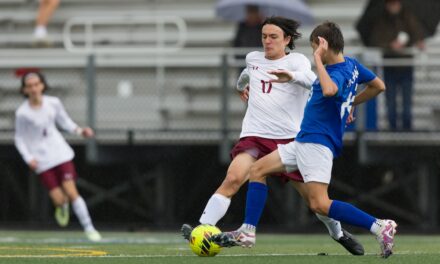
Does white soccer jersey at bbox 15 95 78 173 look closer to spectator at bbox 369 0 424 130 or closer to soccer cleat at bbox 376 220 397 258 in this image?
spectator at bbox 369 0 424 130

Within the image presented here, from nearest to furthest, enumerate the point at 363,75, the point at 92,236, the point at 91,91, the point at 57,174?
the point at 363,75 → the point at 92,236 → the point at 57,174 → the point at 91,91

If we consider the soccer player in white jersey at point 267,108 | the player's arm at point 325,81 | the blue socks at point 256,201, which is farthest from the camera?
the soccer player in white jersey at point 267,108

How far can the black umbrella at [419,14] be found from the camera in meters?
18.0

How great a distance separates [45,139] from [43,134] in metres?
0.08

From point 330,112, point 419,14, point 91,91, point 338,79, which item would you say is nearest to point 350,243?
point 330,112

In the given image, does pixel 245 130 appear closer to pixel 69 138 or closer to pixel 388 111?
pixel 388 111

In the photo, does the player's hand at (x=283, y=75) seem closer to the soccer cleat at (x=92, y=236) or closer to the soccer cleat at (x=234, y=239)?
the soccer cleat at (x=234, y=239)

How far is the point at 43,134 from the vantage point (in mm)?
17172

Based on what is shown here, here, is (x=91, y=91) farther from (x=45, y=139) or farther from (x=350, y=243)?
(x=350, y=243)

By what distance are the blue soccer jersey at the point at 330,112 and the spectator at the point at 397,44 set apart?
6.96 m

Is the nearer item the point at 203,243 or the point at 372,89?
the point at 203,243

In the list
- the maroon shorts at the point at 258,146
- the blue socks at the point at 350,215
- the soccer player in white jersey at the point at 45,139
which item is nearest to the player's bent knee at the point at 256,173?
the maroon shorts at the point at 258,146

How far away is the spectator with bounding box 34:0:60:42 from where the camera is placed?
1998cm

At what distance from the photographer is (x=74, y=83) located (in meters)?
19.2
